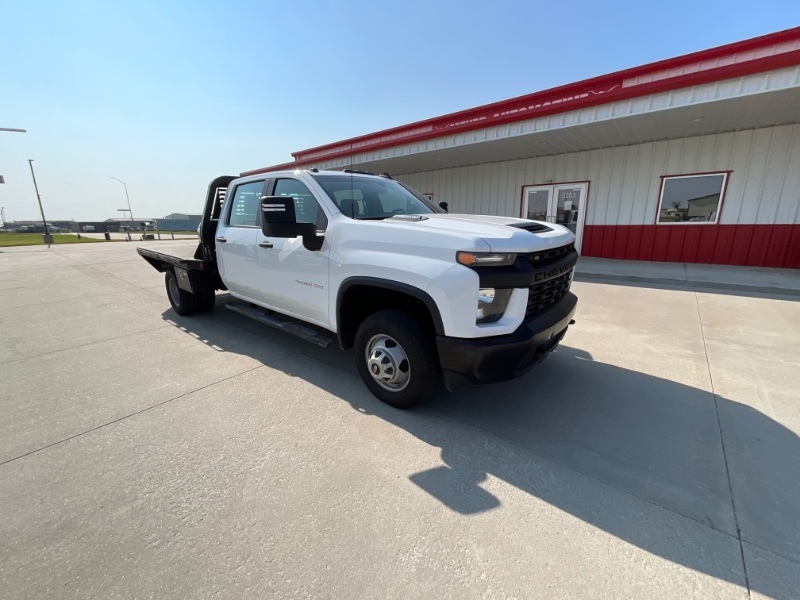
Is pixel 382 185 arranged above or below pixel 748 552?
above

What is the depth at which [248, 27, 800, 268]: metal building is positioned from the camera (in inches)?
263

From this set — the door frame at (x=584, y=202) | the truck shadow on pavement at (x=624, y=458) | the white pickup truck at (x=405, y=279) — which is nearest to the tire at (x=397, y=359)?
the white pickup truck at (x=405, y=279)

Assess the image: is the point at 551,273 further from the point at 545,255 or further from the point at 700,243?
the point at 700,243

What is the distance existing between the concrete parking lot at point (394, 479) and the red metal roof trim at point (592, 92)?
14.1 ft

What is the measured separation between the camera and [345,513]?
1961 mm

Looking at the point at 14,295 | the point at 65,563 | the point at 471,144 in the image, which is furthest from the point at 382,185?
the point at 14,295

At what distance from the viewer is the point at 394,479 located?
222 cm

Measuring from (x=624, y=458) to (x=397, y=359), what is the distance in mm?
1697

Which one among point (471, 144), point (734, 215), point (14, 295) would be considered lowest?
point (14, 295)

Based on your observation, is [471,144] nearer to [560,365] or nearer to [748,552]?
[560,365]

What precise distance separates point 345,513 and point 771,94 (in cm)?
944

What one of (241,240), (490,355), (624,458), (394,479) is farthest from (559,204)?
(394,479)

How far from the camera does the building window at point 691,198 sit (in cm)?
913

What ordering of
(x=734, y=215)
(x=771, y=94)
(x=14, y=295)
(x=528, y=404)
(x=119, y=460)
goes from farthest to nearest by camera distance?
(x=734, y=215) < (x=14, y=295) < (x=771, y=94) < (x=528, y=404) < (x=119, y=460)
